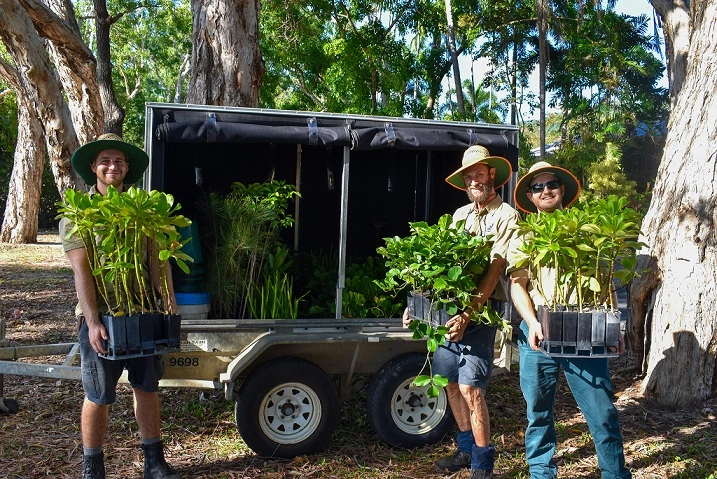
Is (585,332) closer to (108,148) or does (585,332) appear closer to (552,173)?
(552,173)

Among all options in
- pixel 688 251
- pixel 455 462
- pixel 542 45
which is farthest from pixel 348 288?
pixel 542 45

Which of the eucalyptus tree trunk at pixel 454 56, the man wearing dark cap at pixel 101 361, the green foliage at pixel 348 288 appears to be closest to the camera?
the man wearing dark cap at pixel 101 361

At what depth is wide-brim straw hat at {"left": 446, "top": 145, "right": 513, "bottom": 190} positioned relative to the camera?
13.4ft

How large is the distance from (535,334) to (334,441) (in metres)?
1.99

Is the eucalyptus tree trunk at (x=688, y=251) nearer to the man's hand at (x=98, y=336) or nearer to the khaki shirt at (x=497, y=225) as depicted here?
the khaki shirt at (x=497, y=225)

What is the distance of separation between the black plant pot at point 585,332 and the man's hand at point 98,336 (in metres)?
2.34

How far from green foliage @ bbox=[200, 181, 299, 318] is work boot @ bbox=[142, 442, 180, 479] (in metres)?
1.28

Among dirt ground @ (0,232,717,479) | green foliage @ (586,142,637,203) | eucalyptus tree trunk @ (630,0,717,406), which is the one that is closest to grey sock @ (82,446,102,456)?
dirt ground @ (0,232,717,479)

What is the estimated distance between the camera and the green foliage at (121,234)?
359 centimetres

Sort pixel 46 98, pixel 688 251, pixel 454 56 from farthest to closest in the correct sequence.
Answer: pixel 454 56 < pixel 46 98 < pixel 688 251

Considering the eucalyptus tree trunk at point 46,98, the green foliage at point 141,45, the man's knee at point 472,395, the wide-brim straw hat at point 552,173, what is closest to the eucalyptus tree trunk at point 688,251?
the wide-brim straw hat at point 552,173

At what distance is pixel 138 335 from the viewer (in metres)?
3.65

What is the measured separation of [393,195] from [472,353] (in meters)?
2.88

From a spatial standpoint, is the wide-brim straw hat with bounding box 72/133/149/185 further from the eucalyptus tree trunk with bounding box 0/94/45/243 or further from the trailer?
the eucalyptus tree trunk with bounding box 0/94/45/243
